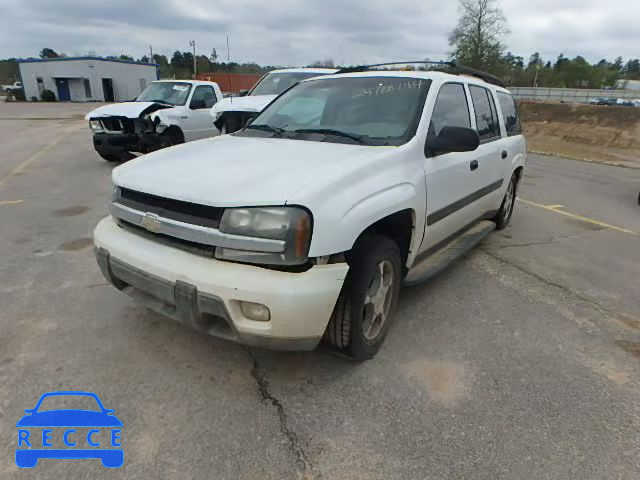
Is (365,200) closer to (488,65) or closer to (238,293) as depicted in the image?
(238,293)

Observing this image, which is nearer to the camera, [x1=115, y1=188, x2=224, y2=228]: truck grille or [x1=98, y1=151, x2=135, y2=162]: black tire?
[x1=115, y1=188, x2=224, y2=228]: truck grille

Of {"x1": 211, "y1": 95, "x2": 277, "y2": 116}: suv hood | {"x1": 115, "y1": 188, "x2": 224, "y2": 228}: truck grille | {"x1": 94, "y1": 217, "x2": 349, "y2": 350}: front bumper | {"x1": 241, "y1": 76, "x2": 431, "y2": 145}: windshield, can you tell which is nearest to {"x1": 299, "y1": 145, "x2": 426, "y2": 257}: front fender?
{"x1": 94, "y1": 217, "x2": 349, "y2": 350}: front bumper

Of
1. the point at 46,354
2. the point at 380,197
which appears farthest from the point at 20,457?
the point at 380,197

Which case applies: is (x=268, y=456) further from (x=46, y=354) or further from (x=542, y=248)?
(x=542, y=248)

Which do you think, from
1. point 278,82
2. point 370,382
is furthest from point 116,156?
point 370,382

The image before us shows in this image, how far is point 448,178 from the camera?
344cm

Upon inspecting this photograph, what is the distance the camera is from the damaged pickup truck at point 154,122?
910 cm

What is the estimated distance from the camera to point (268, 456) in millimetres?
2164

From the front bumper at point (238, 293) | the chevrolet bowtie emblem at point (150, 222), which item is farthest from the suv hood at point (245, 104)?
the front bumper at point (238, 293)

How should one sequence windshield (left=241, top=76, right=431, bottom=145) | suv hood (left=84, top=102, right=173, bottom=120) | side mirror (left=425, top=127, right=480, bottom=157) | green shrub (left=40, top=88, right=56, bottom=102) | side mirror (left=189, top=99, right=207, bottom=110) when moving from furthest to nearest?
green shrub (left=40, top=88, right=56, bottom=102) → side mirror (left=189, top=99, right=207, bottom=110) → suv hood (left=84, top=102, right=173, bottom=120) → windshield (left=241, top=76, right=431, bottom=145) → side mirror (left=425, top=127, right=480, bottom=157)

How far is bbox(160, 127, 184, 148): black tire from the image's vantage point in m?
9.13

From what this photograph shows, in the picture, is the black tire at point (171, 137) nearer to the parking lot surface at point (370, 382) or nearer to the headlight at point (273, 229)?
the parking lot surface at point (370, 382)

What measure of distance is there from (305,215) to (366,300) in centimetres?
82

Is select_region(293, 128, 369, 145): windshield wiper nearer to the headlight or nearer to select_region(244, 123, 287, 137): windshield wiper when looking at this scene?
select_region(244, 123, 287, 137): windshield wiper
